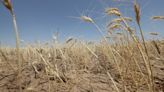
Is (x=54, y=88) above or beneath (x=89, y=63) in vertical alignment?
beneath

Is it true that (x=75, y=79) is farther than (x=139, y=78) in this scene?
No

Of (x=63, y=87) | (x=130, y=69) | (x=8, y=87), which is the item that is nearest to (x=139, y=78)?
(x=130, y=69)

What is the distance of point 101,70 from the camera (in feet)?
7.96

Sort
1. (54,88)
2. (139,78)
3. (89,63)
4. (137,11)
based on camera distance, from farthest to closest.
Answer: (89,63), (139,78), (54,88), (137,11)

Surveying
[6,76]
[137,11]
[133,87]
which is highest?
[137,11]

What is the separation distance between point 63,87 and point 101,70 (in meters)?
0.75

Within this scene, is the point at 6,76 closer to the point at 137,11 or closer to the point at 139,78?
the point at 139,78

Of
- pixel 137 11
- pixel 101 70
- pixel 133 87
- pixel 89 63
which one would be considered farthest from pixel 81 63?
pixel 137 11

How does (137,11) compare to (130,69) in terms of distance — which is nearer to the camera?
(137,11)

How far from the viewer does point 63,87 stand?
176cm

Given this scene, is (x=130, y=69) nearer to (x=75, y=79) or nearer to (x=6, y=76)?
(x=75, y=79)

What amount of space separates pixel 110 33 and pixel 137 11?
1516 millimetres

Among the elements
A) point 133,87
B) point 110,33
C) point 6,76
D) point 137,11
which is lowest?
point 133,87

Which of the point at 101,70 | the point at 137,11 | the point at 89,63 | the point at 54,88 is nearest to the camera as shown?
the point at 137,11
